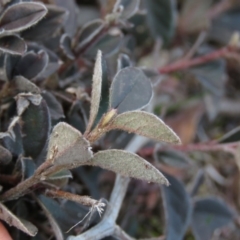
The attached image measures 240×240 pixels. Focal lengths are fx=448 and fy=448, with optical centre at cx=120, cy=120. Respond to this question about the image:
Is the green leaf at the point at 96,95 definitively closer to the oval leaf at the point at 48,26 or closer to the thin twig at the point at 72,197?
the thin twig at the point at 72,197

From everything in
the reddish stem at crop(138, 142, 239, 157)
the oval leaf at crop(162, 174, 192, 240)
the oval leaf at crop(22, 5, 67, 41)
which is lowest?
the oval leaf at crop(162, 174, 192, 240)

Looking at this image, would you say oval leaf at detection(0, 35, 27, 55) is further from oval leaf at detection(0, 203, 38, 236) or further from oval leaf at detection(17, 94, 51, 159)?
oval leaf at detection(0, 203, 38, 236)

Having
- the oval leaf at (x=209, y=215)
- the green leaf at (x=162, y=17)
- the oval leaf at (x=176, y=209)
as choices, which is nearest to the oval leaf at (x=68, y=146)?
the oval leaf at (x=176, y=209)

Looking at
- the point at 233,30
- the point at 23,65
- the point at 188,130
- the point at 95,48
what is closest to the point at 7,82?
the point at 23,65

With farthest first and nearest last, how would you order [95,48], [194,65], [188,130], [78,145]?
[188,130], [194,65], [95,48], [78,145]

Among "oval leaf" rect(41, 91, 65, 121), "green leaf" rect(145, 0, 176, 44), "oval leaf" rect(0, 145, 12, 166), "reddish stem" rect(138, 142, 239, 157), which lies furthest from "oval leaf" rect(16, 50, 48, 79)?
"green leaf" rect(145, 0, 176, 44)

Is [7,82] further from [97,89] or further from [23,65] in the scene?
[97,89]
